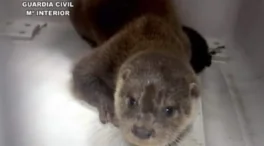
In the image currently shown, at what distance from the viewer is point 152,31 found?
1.49 meters

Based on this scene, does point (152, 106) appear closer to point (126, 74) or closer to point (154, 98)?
point (154, 98)

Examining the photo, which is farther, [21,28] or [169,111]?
[21,28]

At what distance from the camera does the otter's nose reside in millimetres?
1147

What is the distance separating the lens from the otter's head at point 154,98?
45.7 inches

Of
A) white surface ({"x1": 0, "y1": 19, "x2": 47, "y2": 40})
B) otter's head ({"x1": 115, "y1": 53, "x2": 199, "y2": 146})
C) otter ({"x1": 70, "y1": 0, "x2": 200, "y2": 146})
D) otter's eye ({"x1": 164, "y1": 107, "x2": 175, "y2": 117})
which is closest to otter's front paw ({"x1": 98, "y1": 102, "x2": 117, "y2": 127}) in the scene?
otter ({"x1": 70, "y1": 0, "x2": 200, "y2": 146})

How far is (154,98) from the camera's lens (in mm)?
1162

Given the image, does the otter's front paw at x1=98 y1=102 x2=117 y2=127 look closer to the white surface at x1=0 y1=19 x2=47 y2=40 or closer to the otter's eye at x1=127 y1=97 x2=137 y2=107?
the otter's eye at x1=127 y1=97 x2=137 y2=107

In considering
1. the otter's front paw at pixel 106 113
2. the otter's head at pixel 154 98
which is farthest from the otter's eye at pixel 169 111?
the otter's front paw at pixel 106 113

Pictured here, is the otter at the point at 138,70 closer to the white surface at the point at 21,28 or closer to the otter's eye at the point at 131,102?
the otter's eye at the point at 131,102

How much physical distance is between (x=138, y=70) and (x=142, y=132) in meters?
0.16

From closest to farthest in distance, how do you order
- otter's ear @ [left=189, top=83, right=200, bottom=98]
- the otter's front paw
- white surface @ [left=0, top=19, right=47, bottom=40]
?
1. otter's ear @ [left=189, top=83, right=200, bottom=98]
2. the otter's front paw
3. white surface @ [left=0, top=19, right=47, bottom=40]

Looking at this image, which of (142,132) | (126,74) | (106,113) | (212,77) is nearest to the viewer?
(142,132)

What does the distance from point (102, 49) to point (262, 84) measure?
513mm

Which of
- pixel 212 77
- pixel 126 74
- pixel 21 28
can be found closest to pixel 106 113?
pixel 126 74
